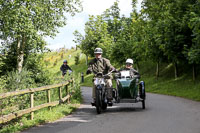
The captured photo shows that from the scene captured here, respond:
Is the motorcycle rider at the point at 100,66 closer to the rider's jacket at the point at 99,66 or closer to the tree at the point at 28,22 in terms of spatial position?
the rider's jacket at the point at 99,66

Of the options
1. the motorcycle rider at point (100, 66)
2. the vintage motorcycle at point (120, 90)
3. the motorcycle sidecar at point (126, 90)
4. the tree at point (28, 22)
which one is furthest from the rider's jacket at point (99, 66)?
A: the tree at point (28, 22)

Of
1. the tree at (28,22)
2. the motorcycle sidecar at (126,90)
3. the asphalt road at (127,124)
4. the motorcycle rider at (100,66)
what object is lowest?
the asphalt road at (127,124)

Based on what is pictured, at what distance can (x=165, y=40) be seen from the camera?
2498 cm

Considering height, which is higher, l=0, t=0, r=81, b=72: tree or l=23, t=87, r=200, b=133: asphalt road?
l=0, t=0, r=81, b=72: tree

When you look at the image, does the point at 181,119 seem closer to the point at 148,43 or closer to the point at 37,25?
the point at 37,25

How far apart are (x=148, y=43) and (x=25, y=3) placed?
12307 mm

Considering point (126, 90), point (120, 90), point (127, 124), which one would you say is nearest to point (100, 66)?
point (120, 90)

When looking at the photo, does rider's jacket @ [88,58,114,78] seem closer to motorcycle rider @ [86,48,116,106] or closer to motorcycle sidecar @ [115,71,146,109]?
motorcycle rider @ [86,48,116,106]

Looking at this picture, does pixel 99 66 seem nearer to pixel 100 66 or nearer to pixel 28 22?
pixel 100 66

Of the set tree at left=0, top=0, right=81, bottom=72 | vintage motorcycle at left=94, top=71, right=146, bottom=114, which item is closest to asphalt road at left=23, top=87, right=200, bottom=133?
vintage motorcycle at left=94, top=71, right=146, bottom=114

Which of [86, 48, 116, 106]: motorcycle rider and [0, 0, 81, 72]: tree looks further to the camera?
[0, 0, 81, 72]: tree

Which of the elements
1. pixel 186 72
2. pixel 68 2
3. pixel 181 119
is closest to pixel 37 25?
pixel 68 2

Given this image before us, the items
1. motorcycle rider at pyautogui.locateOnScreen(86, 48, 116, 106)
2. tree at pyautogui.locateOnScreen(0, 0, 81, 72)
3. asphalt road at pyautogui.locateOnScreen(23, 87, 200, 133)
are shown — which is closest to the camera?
asphalt road at pyautogui.locateOnScreen(23, 87, 200, 133)

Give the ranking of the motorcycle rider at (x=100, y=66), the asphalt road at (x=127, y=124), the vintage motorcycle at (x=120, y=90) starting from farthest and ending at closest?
1. the motorcycle rider at (x=100, y=66)
2. the vintage motorcycle at (x=120, y=90)
3. the asphalt road at (x=127, y=124)
